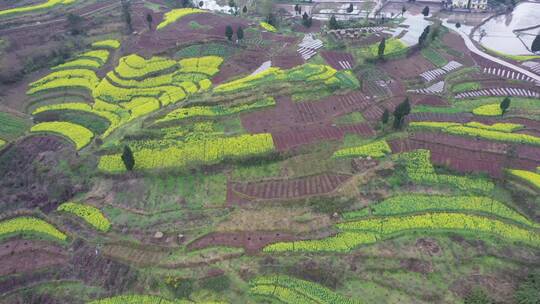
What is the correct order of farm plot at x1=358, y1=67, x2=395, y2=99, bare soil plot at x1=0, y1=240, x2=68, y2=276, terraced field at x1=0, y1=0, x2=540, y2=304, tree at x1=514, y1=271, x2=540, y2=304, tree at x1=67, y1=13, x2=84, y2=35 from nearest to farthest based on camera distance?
tree at x1=514, y1=271, x2=540, y2=304 < terraced field at x1=0, y1=0, x2=540, y2=304 < bare soil plot at x1=0, y1=240, x2=68, y2=276 < farm plot at x1=358, y1=67, x2=395, y2=99 < tree at x1=67, y1=13, x2=84, y2=35

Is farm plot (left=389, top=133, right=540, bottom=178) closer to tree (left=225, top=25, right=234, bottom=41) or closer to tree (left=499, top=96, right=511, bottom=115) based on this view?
tree (left=499, top=96, right=511, bottom=115)

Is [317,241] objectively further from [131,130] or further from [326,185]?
[131,130]

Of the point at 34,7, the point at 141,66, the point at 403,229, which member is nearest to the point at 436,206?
the point at 403,229

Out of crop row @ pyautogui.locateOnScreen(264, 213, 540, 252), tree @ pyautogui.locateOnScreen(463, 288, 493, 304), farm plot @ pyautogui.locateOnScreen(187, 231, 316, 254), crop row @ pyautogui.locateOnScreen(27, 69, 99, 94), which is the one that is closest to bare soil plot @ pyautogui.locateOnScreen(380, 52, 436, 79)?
crop row @ pyautogui.locateOnScreen(264, 213, 540, 252)

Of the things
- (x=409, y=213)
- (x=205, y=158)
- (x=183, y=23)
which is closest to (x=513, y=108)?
(x=409, y=213)

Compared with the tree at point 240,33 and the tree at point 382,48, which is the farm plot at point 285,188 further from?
the tree at point 240,33

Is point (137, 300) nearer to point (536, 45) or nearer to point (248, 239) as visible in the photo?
point (248, 239)
